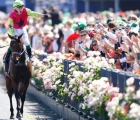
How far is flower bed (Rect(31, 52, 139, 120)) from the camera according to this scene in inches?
453

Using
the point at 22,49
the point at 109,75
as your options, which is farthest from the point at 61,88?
the point at 109,75

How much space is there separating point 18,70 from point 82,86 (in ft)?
8.73

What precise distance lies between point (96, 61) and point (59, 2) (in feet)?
103

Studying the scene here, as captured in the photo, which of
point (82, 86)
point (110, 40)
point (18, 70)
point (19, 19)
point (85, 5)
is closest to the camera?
point (82, 86)

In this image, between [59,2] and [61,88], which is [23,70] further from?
[59,2]

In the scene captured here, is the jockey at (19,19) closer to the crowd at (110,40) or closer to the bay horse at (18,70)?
the bay horse at (18,70)

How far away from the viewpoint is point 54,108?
1734 cm

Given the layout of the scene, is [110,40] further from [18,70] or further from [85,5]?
[85,5]

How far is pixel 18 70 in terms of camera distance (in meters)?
16.2

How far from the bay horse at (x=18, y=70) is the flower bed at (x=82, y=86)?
2.49ft

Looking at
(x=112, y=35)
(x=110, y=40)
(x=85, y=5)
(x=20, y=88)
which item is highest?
(x=112, y=35)

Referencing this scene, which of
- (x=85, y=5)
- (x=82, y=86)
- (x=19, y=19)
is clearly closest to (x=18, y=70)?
(x=19, y=19)

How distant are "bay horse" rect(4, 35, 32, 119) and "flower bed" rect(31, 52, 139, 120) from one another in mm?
759

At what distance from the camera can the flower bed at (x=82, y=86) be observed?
11.5 meters
